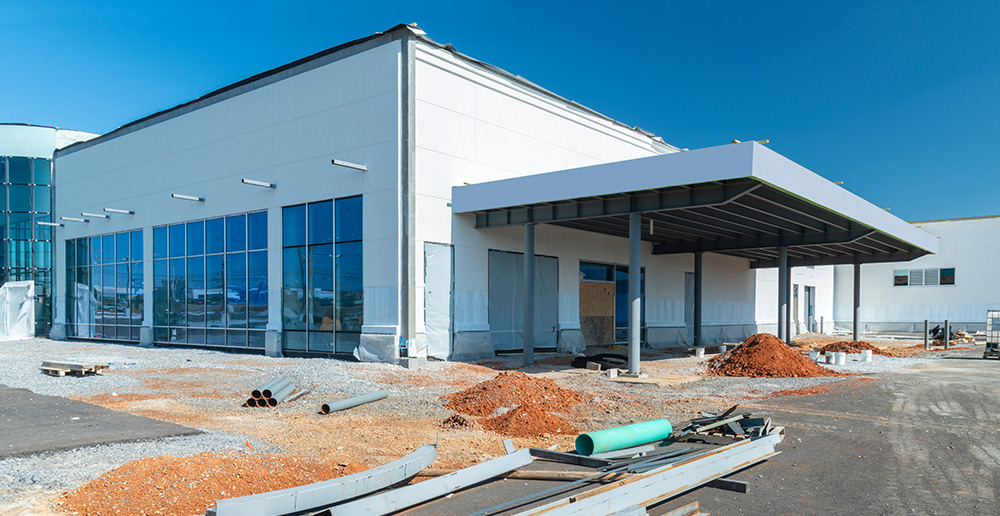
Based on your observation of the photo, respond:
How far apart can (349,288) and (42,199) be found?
88.0 ft

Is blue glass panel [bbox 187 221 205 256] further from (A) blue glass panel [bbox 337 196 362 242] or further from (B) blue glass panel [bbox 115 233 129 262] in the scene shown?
(A) blue glass panel [bbox 337 196 362 242]

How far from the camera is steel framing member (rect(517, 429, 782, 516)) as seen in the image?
5.84 meters

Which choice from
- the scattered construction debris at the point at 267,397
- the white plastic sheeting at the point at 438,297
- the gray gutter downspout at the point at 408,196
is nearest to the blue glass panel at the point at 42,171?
the gray gutter downspout at the point at 408,196

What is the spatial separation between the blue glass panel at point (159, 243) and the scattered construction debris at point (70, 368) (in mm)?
10947

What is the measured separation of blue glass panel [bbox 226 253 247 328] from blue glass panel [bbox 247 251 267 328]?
0.30 metres

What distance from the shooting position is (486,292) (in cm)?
2280

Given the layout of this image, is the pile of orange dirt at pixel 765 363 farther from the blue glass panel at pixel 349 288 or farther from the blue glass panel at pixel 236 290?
the blue glass panel at pixel 236 290

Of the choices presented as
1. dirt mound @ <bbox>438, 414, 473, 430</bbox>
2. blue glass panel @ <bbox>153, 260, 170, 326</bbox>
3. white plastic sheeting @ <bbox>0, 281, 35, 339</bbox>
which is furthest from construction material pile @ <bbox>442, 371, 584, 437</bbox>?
white plastic sheeting @ <bbox>0, 281, 35, 339</bbox>

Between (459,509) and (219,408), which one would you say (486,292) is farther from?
(459,509)

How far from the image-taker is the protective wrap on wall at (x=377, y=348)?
19955 mm

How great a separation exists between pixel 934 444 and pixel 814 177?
9989 millimetres

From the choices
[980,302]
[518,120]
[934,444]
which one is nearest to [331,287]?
[518,120]

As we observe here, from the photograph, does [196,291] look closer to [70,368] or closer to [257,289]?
[257,289]

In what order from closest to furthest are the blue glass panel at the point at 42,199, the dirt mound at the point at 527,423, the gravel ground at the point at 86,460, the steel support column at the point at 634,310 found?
the gravel ground at the point at 86,460 < the dirt mound at the point at 527,423 < the steel support column at the point at 634,310 < the blue glass panel at the point at 42,199
